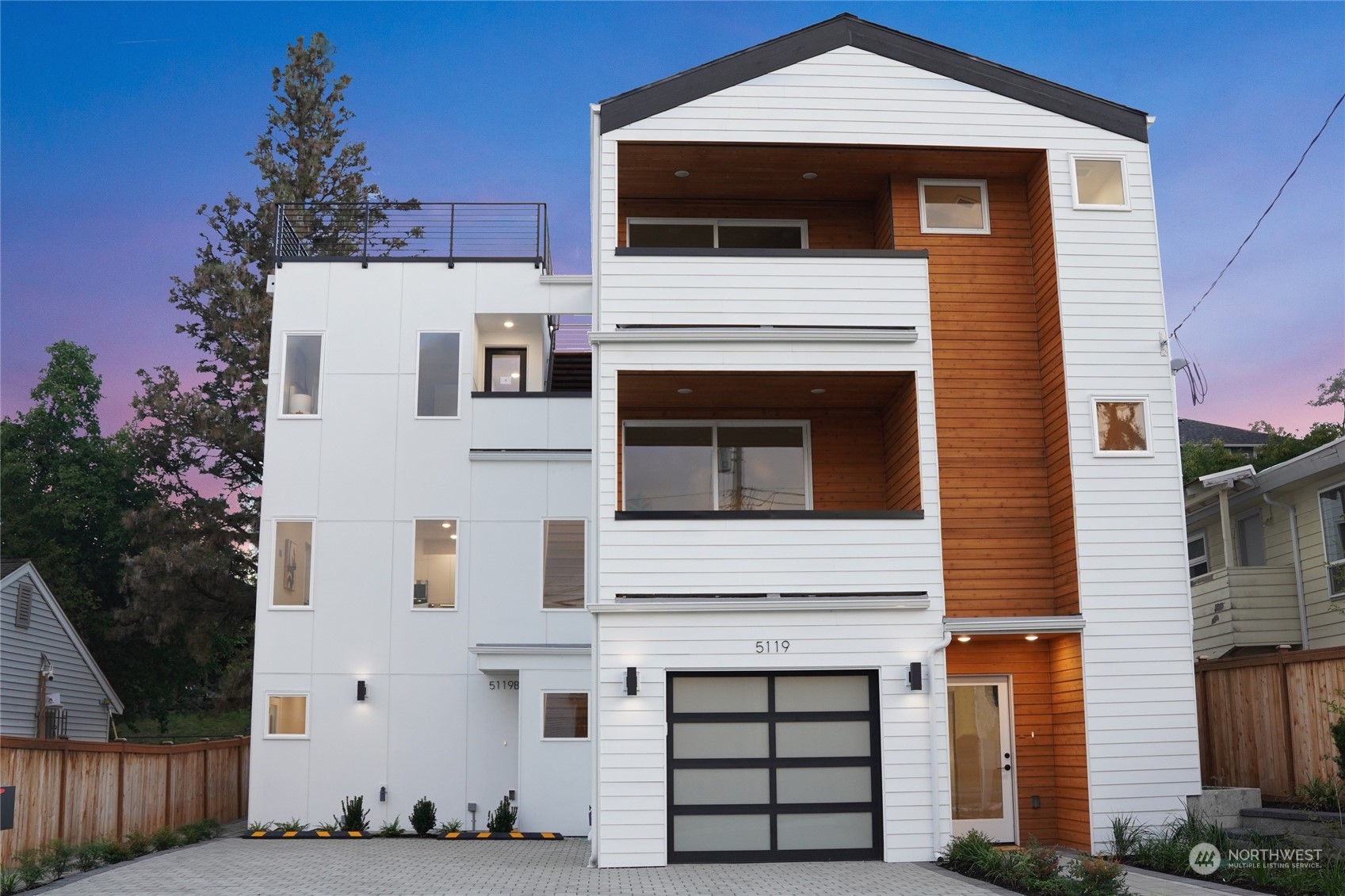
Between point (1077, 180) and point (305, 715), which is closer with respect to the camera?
point (1077, 180)

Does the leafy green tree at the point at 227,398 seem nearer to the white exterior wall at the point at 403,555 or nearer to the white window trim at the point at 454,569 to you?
the white exterior wall at the point at 403,555

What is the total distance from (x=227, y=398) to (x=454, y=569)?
14.3m

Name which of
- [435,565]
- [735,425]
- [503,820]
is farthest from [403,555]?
[735,425]

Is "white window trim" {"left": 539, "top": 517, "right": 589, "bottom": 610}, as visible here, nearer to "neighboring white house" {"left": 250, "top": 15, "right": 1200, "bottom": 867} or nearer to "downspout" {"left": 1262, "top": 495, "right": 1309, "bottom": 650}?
"neighboring white house" {"left": 250, "top": 15, "right": 1200, "bottom": 867}

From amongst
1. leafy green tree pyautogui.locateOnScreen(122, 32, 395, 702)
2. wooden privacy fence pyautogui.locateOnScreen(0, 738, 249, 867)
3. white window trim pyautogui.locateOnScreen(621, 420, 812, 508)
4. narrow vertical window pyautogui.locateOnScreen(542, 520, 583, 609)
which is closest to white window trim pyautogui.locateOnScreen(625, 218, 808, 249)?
white window trim pyautogui.locateOnScreen(621, 420, 812, 508)

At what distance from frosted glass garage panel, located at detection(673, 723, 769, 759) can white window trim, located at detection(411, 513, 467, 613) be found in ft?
21.1

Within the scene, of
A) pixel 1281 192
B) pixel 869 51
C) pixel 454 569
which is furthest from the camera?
pixel 454 569

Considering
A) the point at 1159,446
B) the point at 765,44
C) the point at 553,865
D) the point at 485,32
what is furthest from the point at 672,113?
the point at 485,32

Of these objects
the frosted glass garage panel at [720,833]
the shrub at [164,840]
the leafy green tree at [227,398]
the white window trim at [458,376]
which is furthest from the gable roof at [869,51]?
the leafy green tree at [227,398]

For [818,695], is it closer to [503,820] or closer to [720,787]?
[720,787]

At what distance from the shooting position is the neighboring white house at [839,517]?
14117 millimetres

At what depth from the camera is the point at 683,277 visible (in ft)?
49.9

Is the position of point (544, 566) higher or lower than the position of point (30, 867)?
higher

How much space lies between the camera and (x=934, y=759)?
45.9ft
